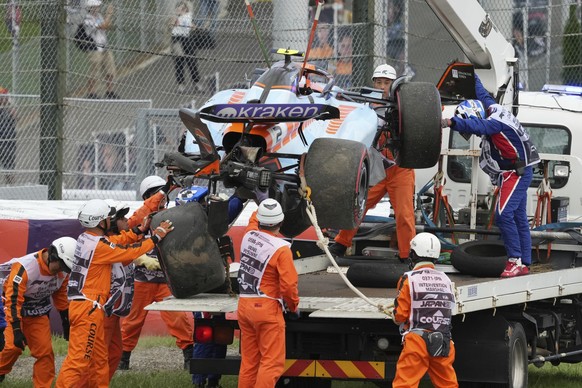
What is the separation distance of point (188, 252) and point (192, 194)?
0.76 m

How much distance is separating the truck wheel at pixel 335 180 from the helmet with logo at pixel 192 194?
1.04m

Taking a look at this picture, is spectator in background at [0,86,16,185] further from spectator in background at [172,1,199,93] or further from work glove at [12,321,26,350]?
work glove at [12,321,26,350]

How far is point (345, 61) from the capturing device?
1438cm

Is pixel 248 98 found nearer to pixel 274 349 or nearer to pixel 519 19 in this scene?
pixel 274 349

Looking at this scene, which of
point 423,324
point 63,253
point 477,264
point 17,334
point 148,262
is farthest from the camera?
point 148,262

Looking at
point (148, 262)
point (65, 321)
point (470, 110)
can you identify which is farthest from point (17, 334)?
point (470, 110)

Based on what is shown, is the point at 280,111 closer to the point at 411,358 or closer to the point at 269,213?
the point at 269,213

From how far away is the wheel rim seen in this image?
984 centimetres

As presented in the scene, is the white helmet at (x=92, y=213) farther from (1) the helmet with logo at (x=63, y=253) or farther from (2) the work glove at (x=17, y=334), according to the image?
(2) the work glove at (x=17, y=334)

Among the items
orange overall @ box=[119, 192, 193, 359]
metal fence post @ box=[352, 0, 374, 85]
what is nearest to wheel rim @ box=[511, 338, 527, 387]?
orange overall @ box=[119, 192, 193, 359]

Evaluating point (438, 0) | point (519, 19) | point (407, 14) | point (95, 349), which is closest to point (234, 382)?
point (95, 349)

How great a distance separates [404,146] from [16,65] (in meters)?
4.96

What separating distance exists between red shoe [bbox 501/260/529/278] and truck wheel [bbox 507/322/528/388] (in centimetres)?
68

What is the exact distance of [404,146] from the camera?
1022cm
